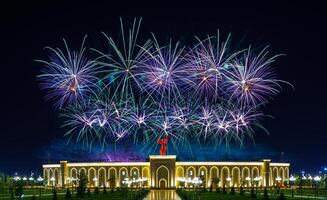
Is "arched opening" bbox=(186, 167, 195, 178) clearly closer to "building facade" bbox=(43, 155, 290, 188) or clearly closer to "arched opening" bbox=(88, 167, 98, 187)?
"building facade" bbox=(43, 155, 290, 188)

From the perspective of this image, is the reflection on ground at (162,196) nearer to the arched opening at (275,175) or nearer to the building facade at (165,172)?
the building facade at (165,172)

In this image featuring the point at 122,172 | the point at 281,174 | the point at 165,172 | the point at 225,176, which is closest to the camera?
the point at 165,172

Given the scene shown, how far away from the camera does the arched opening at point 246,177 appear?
80.9m

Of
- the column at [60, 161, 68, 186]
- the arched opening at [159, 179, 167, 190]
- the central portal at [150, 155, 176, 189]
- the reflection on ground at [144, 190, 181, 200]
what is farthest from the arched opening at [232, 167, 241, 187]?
the reflection on ground at [144, 190, 181, 200]

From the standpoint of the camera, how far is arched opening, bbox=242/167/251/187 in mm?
80875

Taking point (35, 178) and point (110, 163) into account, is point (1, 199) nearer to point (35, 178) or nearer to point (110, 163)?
point (110, 163)

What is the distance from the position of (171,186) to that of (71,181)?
13.8 metres

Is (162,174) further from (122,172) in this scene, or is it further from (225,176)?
(225,176)

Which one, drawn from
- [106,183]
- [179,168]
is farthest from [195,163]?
[106,183]

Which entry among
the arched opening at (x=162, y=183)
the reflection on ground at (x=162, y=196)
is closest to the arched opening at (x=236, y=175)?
the arched opening at (x=162, y=183)

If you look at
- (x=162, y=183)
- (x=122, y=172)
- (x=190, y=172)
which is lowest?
(x=162, y=183)

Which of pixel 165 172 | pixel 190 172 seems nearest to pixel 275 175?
pixel 190 172

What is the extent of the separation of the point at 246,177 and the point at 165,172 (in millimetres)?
11537

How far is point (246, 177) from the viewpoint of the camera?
8144 cm
